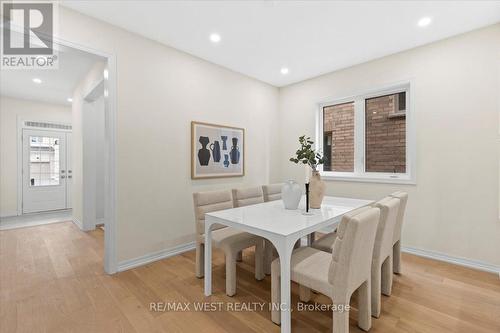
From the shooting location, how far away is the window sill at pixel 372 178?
2.99 meters

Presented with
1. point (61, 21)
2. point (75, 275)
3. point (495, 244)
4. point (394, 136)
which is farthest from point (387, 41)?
point (75, 275)

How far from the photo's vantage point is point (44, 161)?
215 inches

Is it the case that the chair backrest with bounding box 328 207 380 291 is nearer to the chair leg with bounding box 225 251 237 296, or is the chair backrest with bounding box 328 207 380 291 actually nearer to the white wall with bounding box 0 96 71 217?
the chair leg with bounding box 225 251 237 296

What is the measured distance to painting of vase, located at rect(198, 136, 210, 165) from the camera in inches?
128

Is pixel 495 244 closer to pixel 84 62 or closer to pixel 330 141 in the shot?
pixel 330 141

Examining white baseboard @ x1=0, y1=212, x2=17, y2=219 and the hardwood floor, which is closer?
the hardwood floor

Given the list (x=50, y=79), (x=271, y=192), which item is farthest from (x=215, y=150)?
(x=50, y=79)

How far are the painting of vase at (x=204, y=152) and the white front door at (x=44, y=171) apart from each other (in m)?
4.59

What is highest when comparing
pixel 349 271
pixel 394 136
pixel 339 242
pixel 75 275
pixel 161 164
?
pixel 394 136

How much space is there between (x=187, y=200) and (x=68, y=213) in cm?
411

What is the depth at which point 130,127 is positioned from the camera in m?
2.61

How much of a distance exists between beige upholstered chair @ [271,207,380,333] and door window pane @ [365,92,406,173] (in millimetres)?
2144

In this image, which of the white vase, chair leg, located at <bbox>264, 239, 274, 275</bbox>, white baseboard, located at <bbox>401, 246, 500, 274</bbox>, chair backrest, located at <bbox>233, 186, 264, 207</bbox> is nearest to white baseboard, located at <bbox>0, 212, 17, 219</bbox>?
chair backrest, located at <bbox>233, 186, 264, 207</bbox>

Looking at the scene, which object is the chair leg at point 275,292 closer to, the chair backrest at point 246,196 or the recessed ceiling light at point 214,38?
the chair backrest at point 246,196
